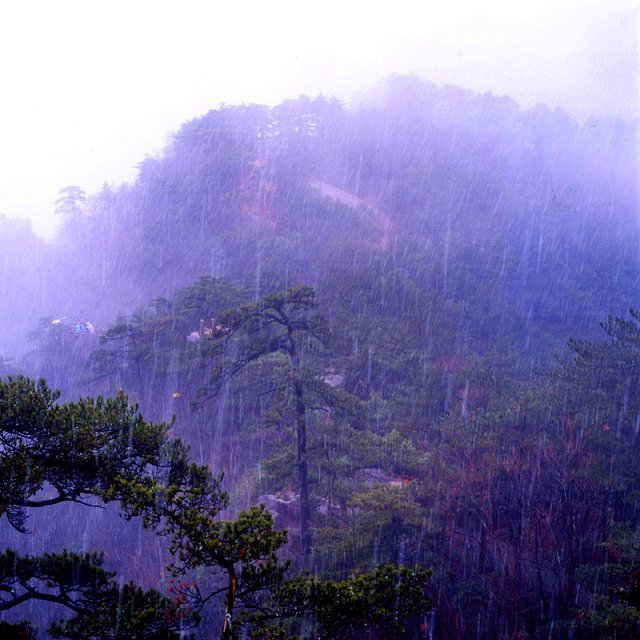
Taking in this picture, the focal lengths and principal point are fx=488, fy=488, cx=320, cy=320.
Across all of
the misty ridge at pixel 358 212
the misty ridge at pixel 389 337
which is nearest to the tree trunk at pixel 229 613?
the misty ridge at pixel 389 337

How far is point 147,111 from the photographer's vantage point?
77625 millimetres

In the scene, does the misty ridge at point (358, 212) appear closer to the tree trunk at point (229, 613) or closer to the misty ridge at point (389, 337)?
the misty ridge at point (389, 337)

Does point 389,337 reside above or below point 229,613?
above

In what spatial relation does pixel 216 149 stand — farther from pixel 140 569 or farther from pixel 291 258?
pixel 140 569

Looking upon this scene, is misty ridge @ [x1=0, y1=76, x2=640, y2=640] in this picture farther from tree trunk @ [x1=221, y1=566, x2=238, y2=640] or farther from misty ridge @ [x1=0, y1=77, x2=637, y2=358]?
misty ridge @ [x1=0, y1=77, x2=637, y2=358]

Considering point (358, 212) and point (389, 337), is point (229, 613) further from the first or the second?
point (358, 212)

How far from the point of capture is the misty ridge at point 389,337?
10734mm

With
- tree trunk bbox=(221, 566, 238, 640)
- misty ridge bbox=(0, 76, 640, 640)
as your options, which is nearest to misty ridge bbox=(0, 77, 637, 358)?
misty ridge bbox=(0, 76, 640, 640)

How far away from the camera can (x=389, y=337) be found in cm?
1706

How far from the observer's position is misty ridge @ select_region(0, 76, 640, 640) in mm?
10734

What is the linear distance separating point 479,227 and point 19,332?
44537 millimetres

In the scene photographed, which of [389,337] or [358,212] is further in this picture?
[358,212]

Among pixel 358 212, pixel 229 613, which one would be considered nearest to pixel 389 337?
pixel 229 613

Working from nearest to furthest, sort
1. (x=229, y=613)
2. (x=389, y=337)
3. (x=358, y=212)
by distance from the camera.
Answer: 1. (x=229, y=613)
2. (x=389, y=337)
3. (x=358, y=212)
